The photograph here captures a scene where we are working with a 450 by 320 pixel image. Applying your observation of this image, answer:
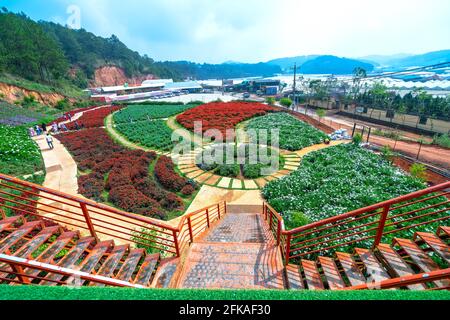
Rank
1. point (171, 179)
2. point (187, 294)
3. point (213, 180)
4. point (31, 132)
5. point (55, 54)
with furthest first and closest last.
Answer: point (55, 54) → point (31, 132) → point (213, 180) → point (171, 179) → point (187, 294)

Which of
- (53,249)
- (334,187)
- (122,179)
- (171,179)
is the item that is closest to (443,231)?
(334,187)

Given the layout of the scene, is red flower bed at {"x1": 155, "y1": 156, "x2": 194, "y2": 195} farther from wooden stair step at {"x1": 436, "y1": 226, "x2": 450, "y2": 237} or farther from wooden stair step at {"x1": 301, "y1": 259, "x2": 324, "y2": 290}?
wooden stair step at {"x1": 436, "y1": 226, "x2": 450, "y2": 237}

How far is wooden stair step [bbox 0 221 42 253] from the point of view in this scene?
10.8 feet

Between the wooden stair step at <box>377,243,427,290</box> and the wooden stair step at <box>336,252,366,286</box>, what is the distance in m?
0.44

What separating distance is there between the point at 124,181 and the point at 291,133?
47.6 feet

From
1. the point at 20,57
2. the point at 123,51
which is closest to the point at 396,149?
the point at 20,57

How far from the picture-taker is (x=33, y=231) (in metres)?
4.21

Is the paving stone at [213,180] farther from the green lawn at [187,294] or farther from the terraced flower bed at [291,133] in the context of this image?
the green lawn at [187,294]

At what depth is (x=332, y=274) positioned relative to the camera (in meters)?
3.54

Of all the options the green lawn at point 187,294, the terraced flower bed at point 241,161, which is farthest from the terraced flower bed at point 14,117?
the green lawn at point 187,294

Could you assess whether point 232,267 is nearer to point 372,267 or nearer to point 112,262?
point 112,262

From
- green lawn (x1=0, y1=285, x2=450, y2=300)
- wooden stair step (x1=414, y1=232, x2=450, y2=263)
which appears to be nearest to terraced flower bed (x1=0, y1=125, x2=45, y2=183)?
green lawn (x1=0, y1=285, x2=450, y2=300)

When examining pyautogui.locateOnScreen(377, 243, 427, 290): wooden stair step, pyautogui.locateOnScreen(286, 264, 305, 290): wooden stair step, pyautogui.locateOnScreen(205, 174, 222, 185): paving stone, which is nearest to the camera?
pyautogui.locateOnScreen(377, 243, 427, 290): wooden stair step
